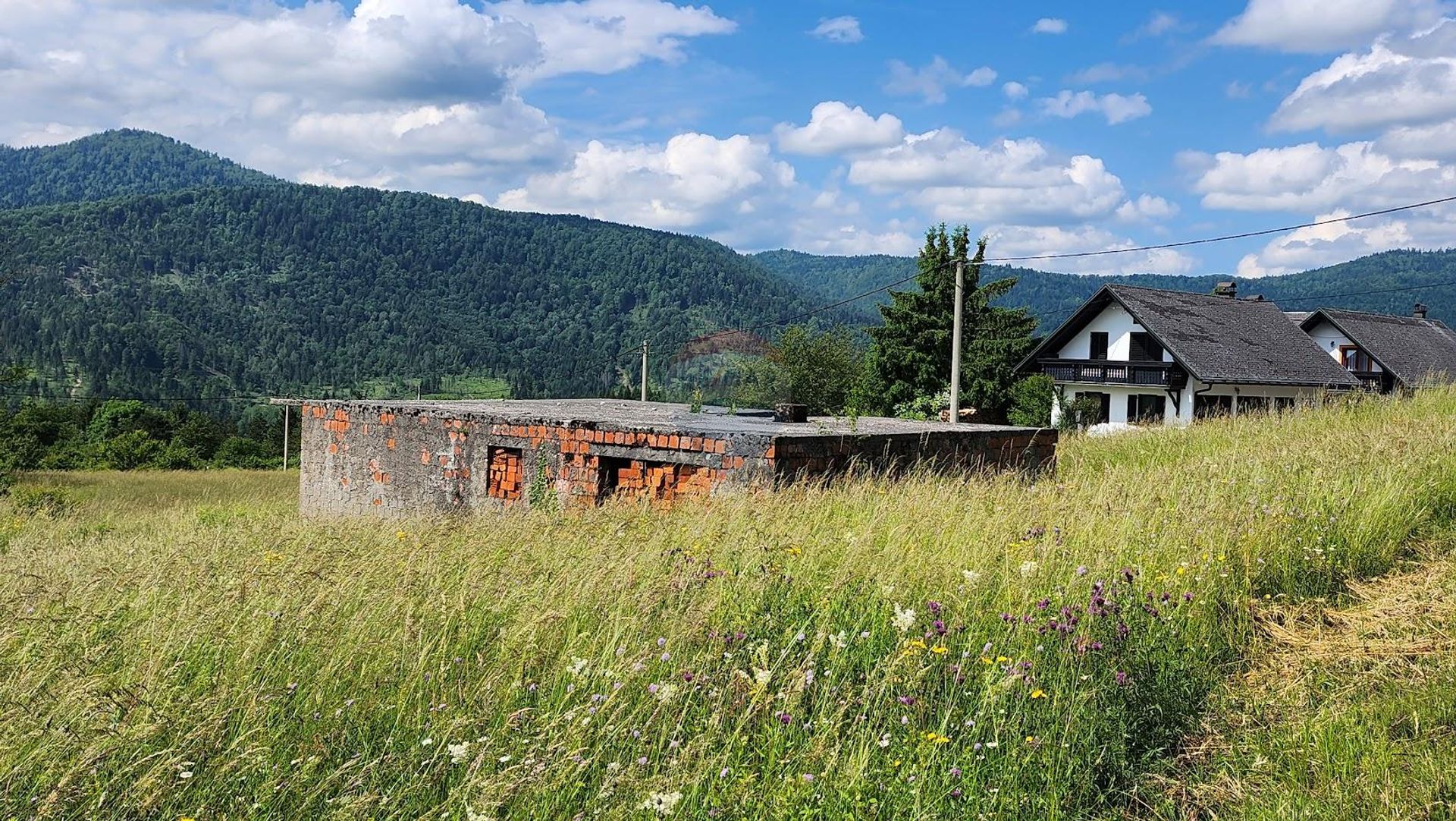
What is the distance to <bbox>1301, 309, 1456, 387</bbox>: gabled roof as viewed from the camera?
47500mm

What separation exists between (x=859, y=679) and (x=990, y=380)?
44.0 m

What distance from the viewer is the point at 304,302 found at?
164 m

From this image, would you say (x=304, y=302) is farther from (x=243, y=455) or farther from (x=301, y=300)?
(x=243, y=455)

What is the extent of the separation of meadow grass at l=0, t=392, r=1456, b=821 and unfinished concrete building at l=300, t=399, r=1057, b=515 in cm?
320

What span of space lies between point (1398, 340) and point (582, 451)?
52.8m

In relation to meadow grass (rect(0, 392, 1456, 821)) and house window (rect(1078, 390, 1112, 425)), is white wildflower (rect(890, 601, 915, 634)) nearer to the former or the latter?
meadow grass (rect(0, 392, 1456, 821))

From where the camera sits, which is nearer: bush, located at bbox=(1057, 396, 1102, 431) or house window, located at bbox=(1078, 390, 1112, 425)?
bush, located at bbox=(1057, 396, 1102, 431)

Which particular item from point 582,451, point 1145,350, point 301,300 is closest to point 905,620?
point 582,451

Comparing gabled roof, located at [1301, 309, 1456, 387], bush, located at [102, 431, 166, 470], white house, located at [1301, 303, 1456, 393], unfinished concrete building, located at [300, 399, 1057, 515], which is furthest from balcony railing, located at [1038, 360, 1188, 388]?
bush, located at [102, 431, 166, 470]

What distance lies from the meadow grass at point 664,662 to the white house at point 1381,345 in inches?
1935

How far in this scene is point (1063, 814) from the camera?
3.10 m

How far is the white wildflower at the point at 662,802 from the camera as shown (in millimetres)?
2553

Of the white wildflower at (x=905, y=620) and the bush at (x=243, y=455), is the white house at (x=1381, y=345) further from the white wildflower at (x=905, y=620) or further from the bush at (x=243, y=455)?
the bush at (x=243, y=455)

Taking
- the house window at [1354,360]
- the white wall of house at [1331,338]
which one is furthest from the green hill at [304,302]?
the house window at [1354,360]
